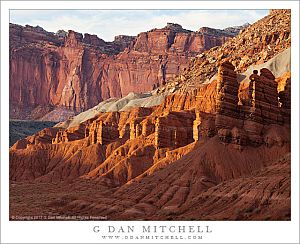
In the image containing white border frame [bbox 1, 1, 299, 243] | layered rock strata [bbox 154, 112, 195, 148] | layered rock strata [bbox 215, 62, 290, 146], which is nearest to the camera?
white border frame [bbox 1, 1, 299, 243]

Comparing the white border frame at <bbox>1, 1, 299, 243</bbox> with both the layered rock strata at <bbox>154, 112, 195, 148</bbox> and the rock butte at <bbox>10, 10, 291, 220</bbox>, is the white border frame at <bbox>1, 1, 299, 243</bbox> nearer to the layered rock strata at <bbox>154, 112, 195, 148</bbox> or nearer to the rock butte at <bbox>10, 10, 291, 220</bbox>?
the rock butte at <bbox>10, 10, 291, 220</bbox>

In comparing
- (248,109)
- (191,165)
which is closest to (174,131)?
(248,109)

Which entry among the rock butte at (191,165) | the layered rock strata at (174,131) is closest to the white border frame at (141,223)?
the rock butte at (191,165)

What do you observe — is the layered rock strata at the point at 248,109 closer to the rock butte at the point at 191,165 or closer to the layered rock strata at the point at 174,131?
the rock butte at the point at 191,165

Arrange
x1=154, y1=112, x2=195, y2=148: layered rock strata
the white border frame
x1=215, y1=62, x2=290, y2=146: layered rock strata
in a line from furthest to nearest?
x1=154, y1=112, x2=195, y2=148: layered rock strata, x1=215, y1=62, x2=290, y2=146: layered rock strata, the white border frame

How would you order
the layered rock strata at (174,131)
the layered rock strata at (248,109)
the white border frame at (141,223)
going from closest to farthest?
the white border frame at (141,223) < the layered rock strata at (248,109) < the layered rock strata at (174,131)

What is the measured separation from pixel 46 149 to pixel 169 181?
62940 mm

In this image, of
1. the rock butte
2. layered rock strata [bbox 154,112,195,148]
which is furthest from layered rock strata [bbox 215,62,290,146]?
layered rock strata [bbox 154,112,195,148]

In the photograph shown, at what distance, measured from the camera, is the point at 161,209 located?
7994cm

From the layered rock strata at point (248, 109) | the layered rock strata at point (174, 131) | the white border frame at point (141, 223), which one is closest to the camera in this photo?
the white border frame at point (141, 223)

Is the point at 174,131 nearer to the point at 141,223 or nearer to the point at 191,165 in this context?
the point at 191,165

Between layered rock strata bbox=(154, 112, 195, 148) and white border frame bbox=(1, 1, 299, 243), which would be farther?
layered rock strata bbox=(154, 112, 195, 148)

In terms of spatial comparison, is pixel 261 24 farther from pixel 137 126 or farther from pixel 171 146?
pixel 171 146

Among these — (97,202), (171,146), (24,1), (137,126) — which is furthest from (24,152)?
(24,1)
